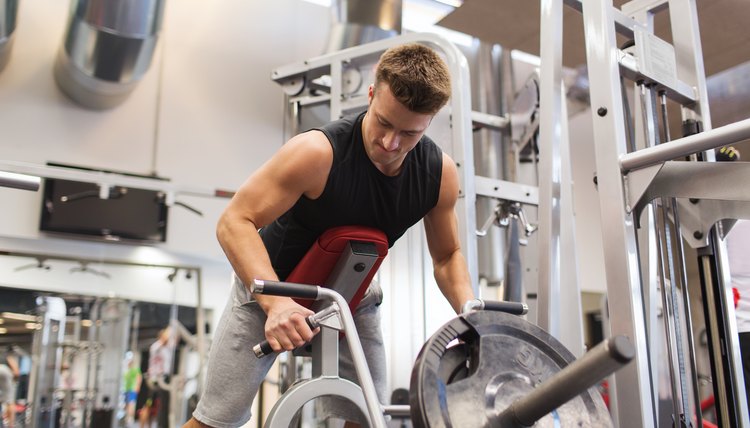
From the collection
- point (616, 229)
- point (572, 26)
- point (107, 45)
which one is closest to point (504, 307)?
point (616, 229)

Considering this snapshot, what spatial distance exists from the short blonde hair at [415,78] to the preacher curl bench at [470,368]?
1.12 feet

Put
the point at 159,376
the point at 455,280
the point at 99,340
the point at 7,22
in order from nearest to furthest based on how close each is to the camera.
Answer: the point at 455,280 < the point at 7,22 < the point at 99,340 < the point at 159,376

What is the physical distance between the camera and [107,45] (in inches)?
145

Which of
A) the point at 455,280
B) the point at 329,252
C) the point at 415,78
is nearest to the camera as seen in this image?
the point at 415,78

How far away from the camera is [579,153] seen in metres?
6.24

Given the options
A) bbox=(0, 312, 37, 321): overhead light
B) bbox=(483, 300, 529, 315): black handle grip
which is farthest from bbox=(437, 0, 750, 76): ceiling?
→ bbox=(0, 312, 37, 321): overhead light

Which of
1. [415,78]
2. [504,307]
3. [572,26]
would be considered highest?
[572,26]

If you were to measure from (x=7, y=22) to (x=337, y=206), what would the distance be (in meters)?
2.82

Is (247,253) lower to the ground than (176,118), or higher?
lower

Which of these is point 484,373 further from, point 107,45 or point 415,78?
point 107,45

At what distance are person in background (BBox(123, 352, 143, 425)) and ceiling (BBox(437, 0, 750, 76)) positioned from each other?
275cm

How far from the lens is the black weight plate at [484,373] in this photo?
3.77 feet

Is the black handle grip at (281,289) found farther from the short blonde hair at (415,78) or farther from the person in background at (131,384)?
the person in background at (131,384)

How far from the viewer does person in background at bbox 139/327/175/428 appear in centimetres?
396
